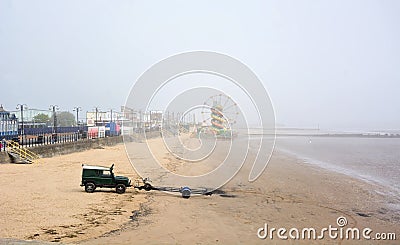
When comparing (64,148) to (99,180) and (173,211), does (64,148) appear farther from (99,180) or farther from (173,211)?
(173,211)

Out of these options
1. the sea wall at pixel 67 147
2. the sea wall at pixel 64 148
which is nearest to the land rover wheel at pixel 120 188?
the sea wall at pixel 64 148

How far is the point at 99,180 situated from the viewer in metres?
13.2

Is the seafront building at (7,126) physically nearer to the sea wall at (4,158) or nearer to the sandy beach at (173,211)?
the sea wall at (4,158)

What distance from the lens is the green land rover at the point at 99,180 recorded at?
13.0m

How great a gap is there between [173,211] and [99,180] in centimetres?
362

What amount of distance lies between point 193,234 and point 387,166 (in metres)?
23.9

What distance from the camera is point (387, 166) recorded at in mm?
27234

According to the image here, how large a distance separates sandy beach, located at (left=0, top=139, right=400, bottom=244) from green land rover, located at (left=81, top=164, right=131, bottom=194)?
0.31 m

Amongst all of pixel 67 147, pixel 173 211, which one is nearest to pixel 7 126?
pixel 67 147

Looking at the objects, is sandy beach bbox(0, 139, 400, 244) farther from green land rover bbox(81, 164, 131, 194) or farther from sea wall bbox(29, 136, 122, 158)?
sea wall bbox(29, 136, 122, 158)

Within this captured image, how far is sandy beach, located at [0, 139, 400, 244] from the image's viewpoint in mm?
8383

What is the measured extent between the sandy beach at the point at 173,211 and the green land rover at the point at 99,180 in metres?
0.31

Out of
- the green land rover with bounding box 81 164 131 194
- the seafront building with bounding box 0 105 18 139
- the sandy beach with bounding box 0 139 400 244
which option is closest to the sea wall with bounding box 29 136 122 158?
the seafront building with bounding box 0 105 18 139

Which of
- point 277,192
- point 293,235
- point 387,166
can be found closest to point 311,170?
point 387,166
